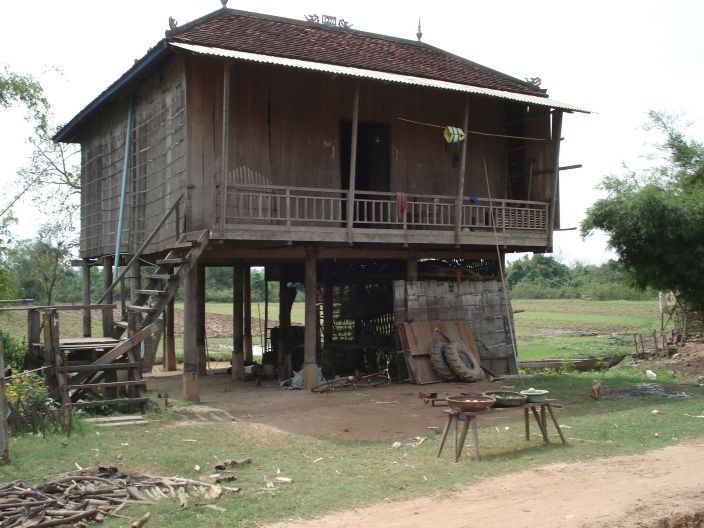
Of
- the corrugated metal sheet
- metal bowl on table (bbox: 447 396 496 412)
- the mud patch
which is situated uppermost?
the corrugated metal sheet

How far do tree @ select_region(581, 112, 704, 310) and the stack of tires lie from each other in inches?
329

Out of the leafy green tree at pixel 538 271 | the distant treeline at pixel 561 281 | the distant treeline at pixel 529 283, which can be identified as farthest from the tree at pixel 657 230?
the leafy green tree at pixel 538 271

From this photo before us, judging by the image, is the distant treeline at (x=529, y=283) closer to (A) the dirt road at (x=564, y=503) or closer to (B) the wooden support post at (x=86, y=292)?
(B) the wooden support post at (x=86, y=292)

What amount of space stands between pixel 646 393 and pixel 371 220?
231 inches

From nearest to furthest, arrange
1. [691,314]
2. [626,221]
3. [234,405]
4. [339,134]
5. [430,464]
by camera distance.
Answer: [430,464] → [234,405] → [339,134] → [626,221] → [691,314]

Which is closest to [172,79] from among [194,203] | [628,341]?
[194,203]

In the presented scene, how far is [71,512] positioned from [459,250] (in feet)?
35.8

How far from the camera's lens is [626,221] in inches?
792

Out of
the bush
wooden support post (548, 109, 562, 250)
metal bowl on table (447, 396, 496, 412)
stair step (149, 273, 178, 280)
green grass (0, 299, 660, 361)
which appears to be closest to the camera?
metal bowl on table (447, 396, 496, 412)

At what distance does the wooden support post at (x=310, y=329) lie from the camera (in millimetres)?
13406

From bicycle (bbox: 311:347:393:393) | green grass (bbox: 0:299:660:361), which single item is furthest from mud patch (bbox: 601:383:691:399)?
green grass (bbox: 0:299:660:361)

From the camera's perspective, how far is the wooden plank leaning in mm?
10828

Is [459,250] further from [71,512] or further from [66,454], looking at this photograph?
[71,512]

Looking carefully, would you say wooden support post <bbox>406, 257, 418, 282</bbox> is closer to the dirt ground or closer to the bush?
the dirt ground
